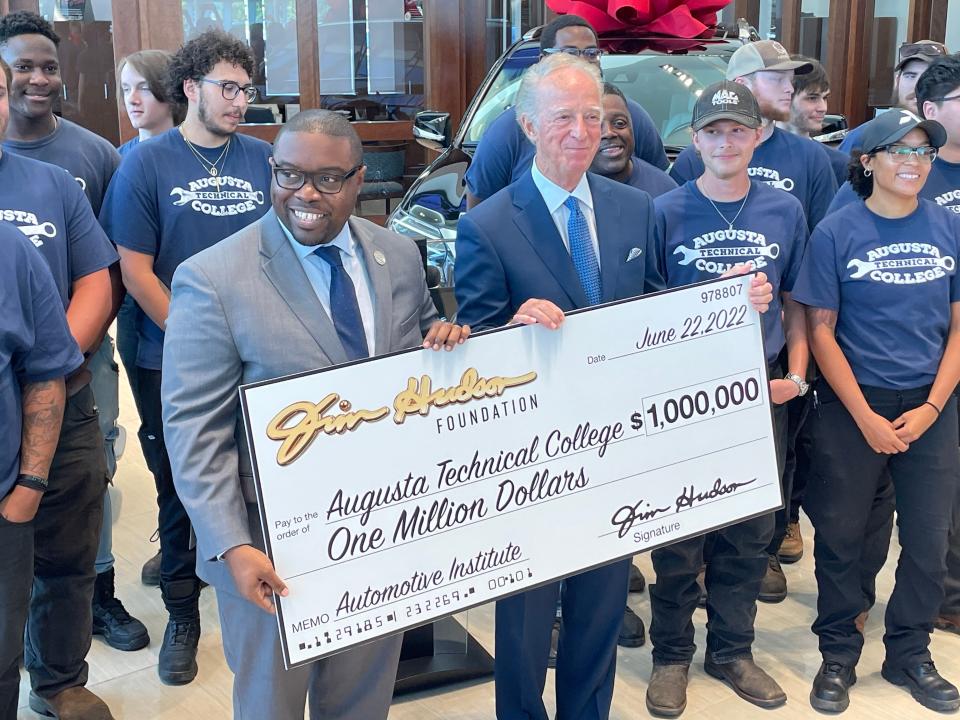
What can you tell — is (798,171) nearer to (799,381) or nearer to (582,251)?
(799,381)

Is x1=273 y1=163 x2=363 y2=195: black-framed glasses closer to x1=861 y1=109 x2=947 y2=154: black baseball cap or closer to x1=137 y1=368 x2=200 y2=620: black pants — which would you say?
x1=137 y1=368 x2=200 y2=620: black pants

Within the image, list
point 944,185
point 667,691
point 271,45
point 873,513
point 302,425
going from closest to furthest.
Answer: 1. point 302,425
2. point 667,691
3. point 873,513
4. point 944,185
5. point 271,45

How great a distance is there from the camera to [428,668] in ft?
11.0

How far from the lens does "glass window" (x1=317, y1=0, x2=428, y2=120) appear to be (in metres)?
9.55

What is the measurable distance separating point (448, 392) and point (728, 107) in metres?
1.29

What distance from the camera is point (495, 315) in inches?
103

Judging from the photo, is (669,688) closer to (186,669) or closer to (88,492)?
(186,669)

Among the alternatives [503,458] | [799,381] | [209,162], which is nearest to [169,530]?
[209,162]

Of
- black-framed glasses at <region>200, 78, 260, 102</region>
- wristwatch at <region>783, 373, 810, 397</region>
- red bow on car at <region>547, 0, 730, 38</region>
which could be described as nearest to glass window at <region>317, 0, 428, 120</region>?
red bow on car at <region>547, 0, 730, 38</region>

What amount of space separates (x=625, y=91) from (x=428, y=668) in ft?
10.2

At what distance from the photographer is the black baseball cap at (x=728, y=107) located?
9.77ft

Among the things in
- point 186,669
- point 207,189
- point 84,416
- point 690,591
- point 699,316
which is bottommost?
point 186,669

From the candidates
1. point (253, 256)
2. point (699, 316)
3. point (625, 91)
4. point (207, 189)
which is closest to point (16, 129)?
point (207, 189)

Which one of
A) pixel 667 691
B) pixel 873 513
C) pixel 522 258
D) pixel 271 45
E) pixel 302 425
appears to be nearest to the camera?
pixel 302 425
